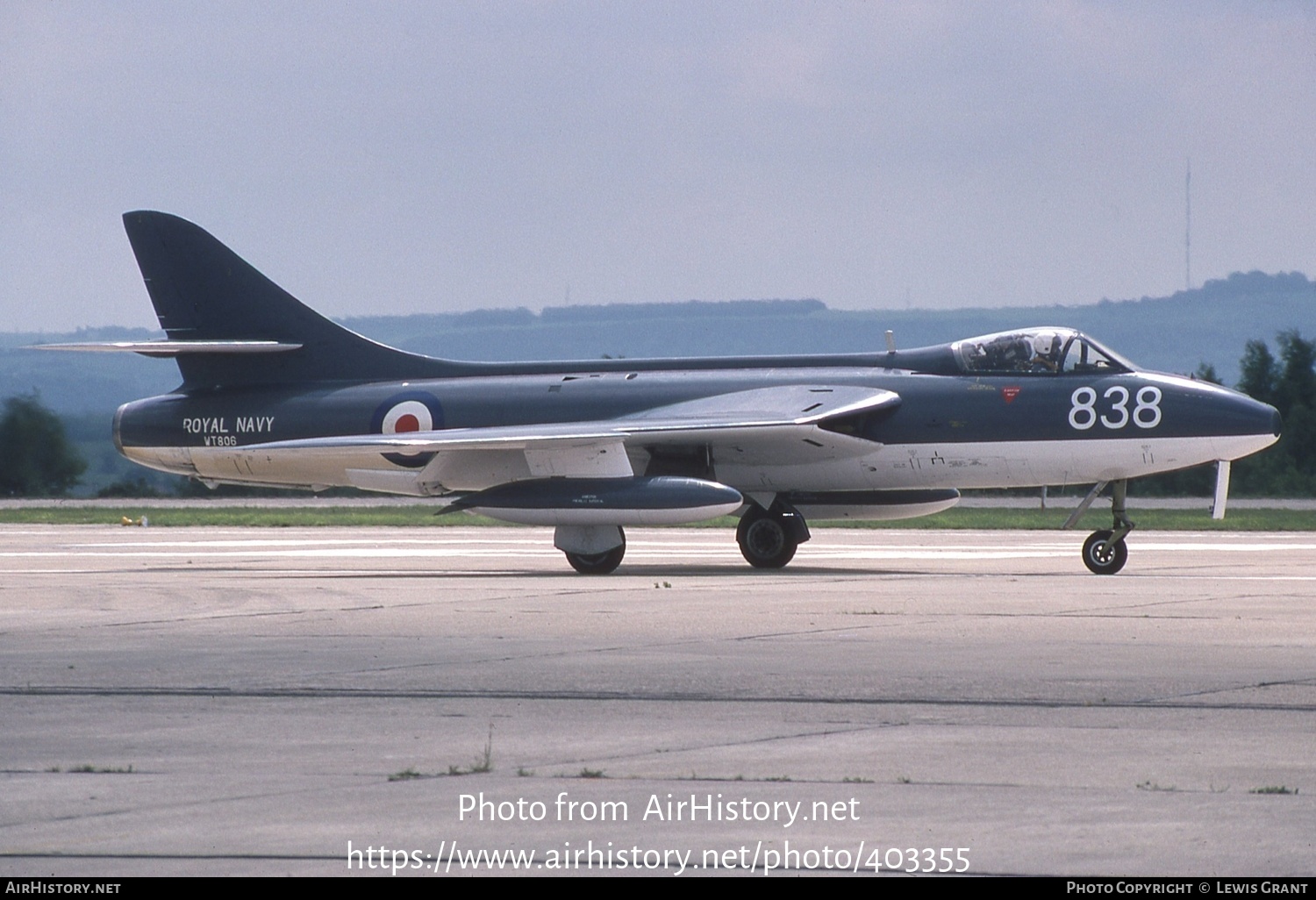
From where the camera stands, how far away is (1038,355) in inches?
837

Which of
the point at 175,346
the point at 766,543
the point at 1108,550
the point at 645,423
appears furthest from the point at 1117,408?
the point at 175,346

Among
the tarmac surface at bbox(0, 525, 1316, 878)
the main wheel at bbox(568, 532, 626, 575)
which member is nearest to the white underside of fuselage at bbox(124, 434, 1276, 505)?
the main wheel at bbox(568, 532, 626, 575)

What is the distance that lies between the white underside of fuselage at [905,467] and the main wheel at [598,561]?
1527mm

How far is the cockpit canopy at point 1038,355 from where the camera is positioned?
21094 millimetres

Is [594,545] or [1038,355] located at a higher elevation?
[1038,355]

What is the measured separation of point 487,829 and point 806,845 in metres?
1.14

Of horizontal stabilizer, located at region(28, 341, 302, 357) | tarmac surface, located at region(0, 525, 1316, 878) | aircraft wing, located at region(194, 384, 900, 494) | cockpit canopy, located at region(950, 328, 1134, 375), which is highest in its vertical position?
horizontal stabilizer, located at region(28, 341, 302, 357)

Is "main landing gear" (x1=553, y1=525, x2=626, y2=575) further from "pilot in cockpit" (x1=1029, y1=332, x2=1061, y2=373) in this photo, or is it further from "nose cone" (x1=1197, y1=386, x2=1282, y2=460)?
"nose cone" (x1=1197, y1=386, x2=1282, y2=460)

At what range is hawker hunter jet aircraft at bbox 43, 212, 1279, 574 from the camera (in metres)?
20.3

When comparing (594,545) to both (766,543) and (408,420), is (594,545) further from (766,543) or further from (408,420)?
(408,420)

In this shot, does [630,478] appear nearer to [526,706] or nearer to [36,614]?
[36,614]

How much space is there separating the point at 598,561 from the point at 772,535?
8.21ft

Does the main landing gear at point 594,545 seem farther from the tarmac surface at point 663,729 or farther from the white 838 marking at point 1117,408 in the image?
the white 838 marking at point 1117,408

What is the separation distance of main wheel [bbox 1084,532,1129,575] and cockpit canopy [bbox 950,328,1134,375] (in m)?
2.30
